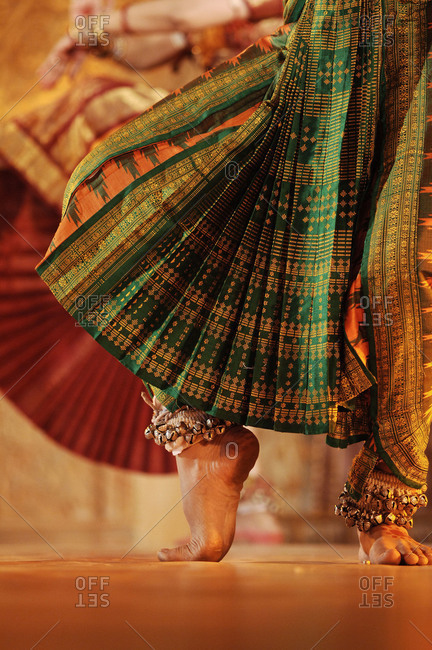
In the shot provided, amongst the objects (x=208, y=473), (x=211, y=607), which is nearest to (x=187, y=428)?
(x=208, y=473)

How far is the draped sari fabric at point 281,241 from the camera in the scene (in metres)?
1.01

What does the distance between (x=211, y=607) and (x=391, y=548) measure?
0.47 metres

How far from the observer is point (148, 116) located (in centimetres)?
111

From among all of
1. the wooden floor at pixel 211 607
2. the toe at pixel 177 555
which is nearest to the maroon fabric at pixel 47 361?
the toe at pixel 177 555

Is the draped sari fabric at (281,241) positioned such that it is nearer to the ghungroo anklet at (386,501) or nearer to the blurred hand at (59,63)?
the ghungroo anklet at (386,501)

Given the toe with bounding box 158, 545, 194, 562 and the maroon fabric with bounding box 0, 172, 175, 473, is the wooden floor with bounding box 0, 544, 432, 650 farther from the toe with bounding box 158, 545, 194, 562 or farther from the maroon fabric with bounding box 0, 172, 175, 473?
the maroon fabric with bounding box 0, 172, 175, 473

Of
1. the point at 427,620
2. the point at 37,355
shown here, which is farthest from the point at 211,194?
the point at 37,355

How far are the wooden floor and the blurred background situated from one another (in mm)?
1108

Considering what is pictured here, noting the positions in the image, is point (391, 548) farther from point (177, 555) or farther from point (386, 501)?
point (177, 555)

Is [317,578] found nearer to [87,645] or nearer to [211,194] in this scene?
[87,645]

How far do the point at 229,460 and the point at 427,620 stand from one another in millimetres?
508

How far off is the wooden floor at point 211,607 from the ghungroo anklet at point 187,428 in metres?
0.25

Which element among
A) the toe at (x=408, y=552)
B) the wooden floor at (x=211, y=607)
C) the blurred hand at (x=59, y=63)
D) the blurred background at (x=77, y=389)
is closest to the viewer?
the wooden floor at (x=211, y=607)

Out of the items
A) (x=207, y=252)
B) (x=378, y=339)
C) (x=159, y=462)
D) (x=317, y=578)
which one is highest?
(x=207, y=252)
